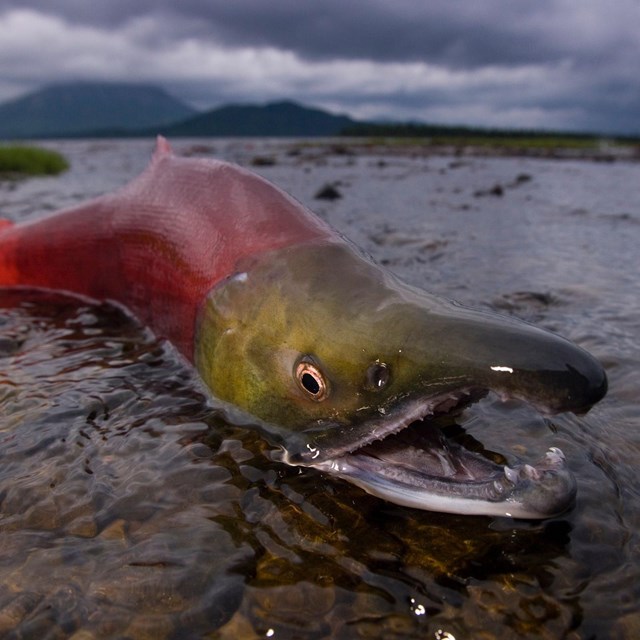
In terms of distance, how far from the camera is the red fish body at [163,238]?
11.9ft

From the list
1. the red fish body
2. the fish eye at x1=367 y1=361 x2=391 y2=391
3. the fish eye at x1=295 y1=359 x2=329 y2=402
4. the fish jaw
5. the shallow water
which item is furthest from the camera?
the red fish body

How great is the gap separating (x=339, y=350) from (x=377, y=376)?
230 millimetres

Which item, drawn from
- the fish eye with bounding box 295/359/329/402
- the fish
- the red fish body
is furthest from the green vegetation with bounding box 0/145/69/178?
the fish eye with bounding box 295/359/329/402

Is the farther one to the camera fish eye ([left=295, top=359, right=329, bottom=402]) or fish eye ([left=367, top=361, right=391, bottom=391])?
fish eye ([left=295, top=359, right=329, bottom=402])

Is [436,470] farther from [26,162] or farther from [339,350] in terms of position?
[26,162]

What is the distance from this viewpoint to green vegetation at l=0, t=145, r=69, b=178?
22.5 m

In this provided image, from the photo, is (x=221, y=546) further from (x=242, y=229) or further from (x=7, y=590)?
(x=242, y=229)

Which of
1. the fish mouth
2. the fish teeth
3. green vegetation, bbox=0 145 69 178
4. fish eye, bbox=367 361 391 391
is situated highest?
fish eye, bbox=367 361 391 391

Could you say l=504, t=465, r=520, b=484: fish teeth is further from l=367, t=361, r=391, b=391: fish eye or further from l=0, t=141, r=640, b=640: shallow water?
l=367, t=361, r=391, b=391: fish eye

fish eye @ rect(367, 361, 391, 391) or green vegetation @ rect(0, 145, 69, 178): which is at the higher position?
fish eye @ rect(367, 361, 391, 391)

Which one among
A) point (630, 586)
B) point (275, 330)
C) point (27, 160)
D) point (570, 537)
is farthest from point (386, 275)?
point (27, 160)

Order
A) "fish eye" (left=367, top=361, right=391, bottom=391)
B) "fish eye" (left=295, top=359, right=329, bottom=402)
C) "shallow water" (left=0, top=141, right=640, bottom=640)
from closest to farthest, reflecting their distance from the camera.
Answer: "shallow water" (left=0, top=141, right=640, bottom=640)
"fish eye" (left=367, top=361, right=391, bottom=391)
"fish eye" (left=295, top=359, right=329, bottom=402)

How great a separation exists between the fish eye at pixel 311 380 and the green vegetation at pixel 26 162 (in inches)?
869

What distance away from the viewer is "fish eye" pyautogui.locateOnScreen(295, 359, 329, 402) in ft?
9.05
